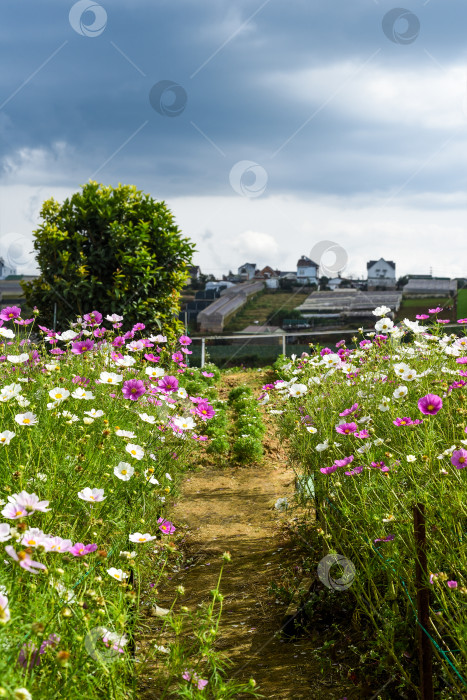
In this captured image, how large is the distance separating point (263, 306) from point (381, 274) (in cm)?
594

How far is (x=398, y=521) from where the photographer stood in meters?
2.47

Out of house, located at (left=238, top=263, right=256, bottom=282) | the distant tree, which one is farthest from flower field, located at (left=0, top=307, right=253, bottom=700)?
house, located at (left=238, top=263, right=256, bottom=282)

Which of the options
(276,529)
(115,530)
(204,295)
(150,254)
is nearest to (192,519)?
(276,529)

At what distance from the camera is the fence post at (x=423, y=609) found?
213 centimetres

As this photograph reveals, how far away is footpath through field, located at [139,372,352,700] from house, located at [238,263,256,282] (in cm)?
2426

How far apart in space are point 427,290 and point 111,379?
23244mm

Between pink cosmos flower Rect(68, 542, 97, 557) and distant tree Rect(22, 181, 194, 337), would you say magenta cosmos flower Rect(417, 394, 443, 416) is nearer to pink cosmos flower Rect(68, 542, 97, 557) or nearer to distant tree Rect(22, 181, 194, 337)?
pink cosmos flower Rect(68, 542, 97, 557)

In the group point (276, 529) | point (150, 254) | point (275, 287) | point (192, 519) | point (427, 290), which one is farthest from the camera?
point (275, 287)

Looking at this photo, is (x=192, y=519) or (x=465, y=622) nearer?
(x=465, y=622)

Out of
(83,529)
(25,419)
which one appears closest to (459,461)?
(83,529)

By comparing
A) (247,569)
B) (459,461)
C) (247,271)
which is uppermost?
(247,271)

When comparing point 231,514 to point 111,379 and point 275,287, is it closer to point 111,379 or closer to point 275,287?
point 111,379

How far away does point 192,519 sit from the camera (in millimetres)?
4520

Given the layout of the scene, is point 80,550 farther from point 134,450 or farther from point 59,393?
point 59,393
